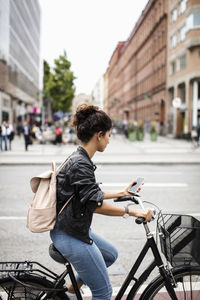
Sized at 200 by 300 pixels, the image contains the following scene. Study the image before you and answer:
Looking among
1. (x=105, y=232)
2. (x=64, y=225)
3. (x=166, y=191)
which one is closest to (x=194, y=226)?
(x=64, y=225)

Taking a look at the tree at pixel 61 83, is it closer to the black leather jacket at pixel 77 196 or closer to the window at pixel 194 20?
the window at pixel 194 20

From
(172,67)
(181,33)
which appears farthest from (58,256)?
(172,67)

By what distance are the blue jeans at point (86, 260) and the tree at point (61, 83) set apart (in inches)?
2365

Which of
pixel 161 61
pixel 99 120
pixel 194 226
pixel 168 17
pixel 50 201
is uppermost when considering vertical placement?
pixel 168 17

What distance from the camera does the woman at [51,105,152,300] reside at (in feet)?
7.90

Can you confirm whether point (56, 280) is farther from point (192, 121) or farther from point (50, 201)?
point (192, 121)

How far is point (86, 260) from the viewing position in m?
2.46

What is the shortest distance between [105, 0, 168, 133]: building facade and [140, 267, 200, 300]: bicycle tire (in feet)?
119

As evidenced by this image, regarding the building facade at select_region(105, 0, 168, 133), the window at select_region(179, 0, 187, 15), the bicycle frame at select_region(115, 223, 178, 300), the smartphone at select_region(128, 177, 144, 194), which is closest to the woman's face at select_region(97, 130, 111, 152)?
the smartphone at select_region(128, 177, 144, 194)

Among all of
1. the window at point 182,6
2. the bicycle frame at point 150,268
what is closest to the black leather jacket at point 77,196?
the bicycle frame at point 150,268

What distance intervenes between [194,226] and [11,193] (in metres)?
7.07

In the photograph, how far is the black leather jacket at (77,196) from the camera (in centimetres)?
240

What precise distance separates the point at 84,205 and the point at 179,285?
864 mm

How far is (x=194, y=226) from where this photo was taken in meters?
2.45
